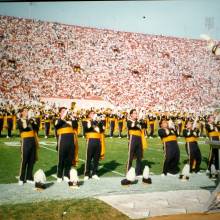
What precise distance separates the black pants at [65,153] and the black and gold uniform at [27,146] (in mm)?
549

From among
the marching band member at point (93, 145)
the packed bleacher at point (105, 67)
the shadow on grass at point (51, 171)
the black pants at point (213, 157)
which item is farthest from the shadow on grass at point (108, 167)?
the packed bleacher at point (105, 67)

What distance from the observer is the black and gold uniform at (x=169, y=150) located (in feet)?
29.6

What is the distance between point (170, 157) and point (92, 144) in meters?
2.10

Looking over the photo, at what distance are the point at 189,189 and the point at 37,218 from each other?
3448mm

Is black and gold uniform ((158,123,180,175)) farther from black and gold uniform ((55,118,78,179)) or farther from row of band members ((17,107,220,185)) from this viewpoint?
black and gold uniform ((55,118,78,179))

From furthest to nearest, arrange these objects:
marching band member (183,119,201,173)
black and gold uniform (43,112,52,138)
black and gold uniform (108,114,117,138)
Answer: black and gold uniform (108,114,117,138) → black and gold uniform (43,112,52,138) → marching band member (183,119,201,173)

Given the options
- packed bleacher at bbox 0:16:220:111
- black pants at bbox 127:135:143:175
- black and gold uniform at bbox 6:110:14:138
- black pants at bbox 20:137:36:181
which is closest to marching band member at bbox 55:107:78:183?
black pants at bbox 20:137:36:181

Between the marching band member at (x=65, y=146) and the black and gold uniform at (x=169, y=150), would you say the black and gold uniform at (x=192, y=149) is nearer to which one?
the black and gold uniform at (x=169, y=150)

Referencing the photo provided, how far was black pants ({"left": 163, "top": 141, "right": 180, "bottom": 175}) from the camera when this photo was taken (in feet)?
29.5

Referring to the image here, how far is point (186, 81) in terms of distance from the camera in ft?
119

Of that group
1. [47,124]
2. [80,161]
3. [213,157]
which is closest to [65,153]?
[80,161]

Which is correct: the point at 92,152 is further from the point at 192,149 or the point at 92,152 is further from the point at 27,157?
the point at 192,149

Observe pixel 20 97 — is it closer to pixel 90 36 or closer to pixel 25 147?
pixel 90 36

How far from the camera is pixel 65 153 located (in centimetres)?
774
